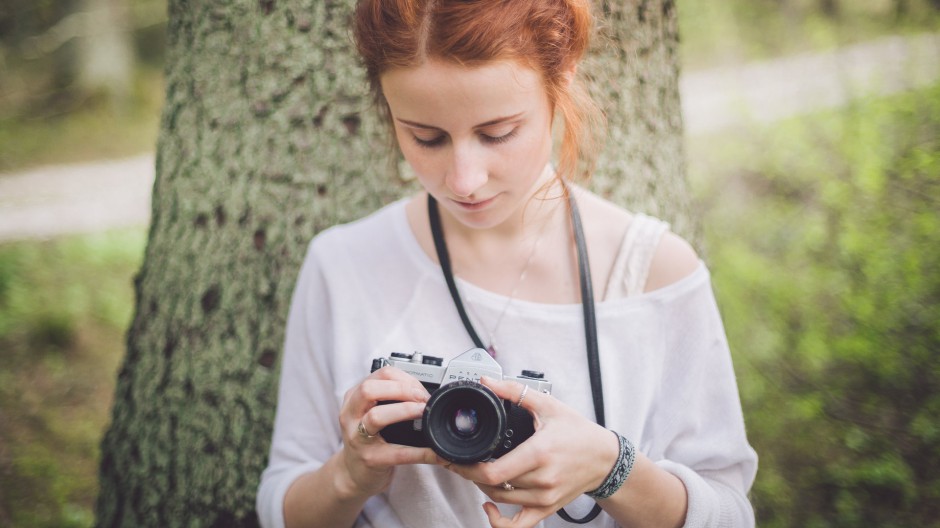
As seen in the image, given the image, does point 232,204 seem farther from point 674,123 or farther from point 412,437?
point 674,123

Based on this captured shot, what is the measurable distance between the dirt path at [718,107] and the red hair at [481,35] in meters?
3.14

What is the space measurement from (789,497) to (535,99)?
7.83 ft

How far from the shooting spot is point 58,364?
166 inches

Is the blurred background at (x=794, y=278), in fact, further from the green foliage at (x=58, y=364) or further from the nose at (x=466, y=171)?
the nose at (x=466, y=171)

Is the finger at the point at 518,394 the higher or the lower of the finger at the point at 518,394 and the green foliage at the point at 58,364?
the higher

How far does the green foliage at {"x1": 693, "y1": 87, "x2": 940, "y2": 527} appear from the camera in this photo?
9.03 feet

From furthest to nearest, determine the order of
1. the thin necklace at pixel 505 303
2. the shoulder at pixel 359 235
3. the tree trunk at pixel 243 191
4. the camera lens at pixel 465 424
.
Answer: the tree trunk at pixel 243 191 → the shoulder at pixel 359 235 → the thin necklace at pixel 505 303 → the camera lens at pixel 465 424

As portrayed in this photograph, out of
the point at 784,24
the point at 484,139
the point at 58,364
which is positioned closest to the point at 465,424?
the point at 484,139

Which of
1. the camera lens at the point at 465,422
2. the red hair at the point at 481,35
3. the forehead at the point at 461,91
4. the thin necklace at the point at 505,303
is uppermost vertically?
the red hair at the point at 481,35

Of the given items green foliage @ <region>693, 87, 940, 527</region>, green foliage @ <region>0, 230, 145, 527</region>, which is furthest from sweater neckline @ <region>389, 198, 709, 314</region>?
green foliage @ <region>0, 230, 145, 527</region>

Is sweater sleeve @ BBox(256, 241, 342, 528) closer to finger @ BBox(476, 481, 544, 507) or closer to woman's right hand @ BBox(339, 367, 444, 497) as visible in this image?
woman's right hand @ BBox(339, 367, 444, 497)

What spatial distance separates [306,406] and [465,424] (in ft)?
1.79

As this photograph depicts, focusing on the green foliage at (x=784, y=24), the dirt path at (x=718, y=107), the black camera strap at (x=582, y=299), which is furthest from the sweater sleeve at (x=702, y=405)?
the green foliage at (x=784, y=24)

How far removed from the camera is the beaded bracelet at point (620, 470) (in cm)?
130
